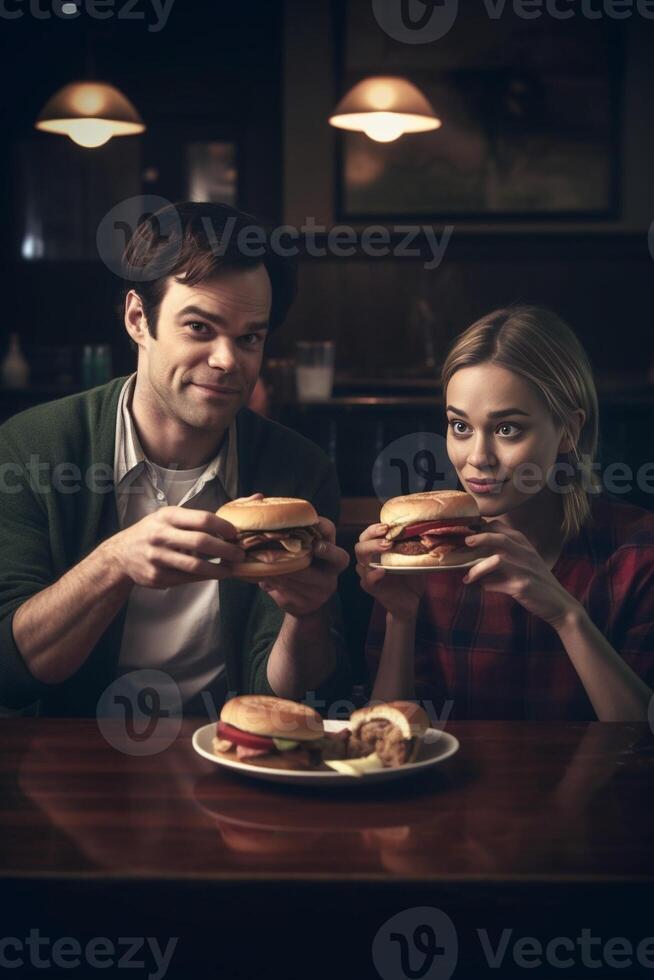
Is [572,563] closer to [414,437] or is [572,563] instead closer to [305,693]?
[305,693]

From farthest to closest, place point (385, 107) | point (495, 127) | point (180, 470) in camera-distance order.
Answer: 1. point (495, 127)
2. point (385, 107)
3. point (180, 470)

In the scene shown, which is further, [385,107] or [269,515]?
[385,107]

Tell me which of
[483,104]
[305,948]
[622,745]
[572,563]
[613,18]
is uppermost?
[613,18]

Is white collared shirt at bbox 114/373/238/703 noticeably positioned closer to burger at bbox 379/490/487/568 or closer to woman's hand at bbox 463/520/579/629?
burger at bbox 379/490/487/568

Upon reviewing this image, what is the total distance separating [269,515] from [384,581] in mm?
291

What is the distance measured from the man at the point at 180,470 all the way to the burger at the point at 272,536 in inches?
7.0

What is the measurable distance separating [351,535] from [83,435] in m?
0.69

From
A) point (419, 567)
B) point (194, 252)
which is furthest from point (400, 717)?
point (194, 252)

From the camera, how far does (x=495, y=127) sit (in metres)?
5.34

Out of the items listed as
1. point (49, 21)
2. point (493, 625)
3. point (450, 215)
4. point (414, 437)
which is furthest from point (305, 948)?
point (49, 21)

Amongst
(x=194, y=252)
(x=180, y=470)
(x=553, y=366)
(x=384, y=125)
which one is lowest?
(x=180, y=470)

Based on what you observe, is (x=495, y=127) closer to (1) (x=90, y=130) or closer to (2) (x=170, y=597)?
(1) (x=90, y=130)

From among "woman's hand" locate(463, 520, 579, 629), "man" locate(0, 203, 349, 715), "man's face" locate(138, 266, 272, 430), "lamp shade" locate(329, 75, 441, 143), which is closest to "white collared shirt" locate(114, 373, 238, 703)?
"man" locate(0, 203, 349, 715)

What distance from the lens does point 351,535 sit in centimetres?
248
